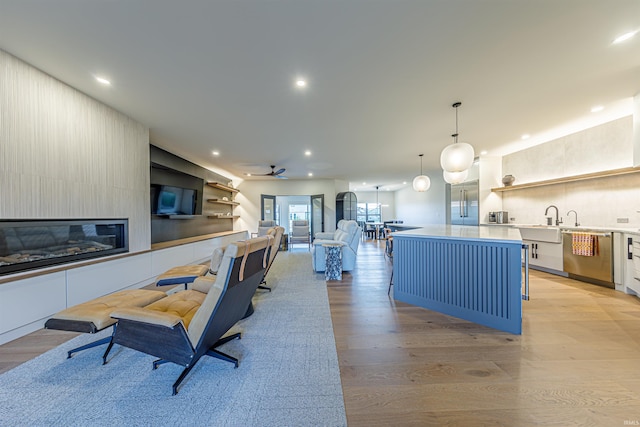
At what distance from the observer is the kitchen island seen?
2.26m

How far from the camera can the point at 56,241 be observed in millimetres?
2652

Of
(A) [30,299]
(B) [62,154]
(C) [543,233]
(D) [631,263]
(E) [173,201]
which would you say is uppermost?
(B) [62,154]

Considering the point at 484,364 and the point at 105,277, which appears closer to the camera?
the point at 484,364

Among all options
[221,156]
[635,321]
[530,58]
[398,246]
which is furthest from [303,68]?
[635,321]

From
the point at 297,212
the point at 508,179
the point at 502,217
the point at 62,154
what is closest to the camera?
the point at 62,154

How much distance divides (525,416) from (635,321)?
97.7 inches

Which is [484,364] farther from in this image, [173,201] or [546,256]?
[173,201]

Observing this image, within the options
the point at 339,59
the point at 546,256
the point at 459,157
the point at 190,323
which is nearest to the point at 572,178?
the point at 546,256

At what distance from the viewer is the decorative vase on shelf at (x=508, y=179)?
5341 mm

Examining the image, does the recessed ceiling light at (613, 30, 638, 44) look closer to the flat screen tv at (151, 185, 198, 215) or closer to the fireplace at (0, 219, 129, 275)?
the fireplace at (0, 219, 129, 275)

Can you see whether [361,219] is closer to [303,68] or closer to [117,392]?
[303,68]

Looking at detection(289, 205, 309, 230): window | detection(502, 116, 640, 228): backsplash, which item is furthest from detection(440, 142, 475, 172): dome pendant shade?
detection(289, 205, 309, 230): window

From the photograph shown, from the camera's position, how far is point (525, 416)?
1336 mm

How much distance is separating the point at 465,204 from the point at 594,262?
9.03 feet
